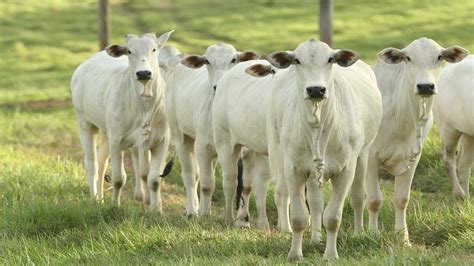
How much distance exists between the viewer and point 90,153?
1206 cm

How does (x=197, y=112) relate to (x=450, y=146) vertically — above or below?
above

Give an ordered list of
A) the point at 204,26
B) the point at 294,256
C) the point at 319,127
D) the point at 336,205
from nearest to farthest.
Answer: the point at 319,127 → the point at 294,256 → the point at 336,205 → the point at 204,26

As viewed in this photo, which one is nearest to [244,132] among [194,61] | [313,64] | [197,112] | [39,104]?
[197,112]

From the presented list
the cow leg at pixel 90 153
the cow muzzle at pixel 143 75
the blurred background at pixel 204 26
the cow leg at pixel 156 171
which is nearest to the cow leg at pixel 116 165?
the cow leg at pixel 156 171

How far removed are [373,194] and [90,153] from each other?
4326 mm

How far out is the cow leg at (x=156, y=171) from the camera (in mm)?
10844

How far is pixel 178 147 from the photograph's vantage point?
36.5 feet

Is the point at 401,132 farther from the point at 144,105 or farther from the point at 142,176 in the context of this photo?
the point at 142,176

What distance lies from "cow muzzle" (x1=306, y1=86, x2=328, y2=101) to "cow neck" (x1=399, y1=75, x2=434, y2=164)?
194 cm

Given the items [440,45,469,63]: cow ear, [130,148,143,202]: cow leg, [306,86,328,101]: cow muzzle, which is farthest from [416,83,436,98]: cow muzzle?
[130,148,143,202]: cow leg

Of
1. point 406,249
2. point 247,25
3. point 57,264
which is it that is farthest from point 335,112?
point 247,25

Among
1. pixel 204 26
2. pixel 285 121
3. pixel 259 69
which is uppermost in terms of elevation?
pixel 259 69

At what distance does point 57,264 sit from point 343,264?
2110mm

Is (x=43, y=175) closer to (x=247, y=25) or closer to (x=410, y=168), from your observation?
(x=410, y=168)
